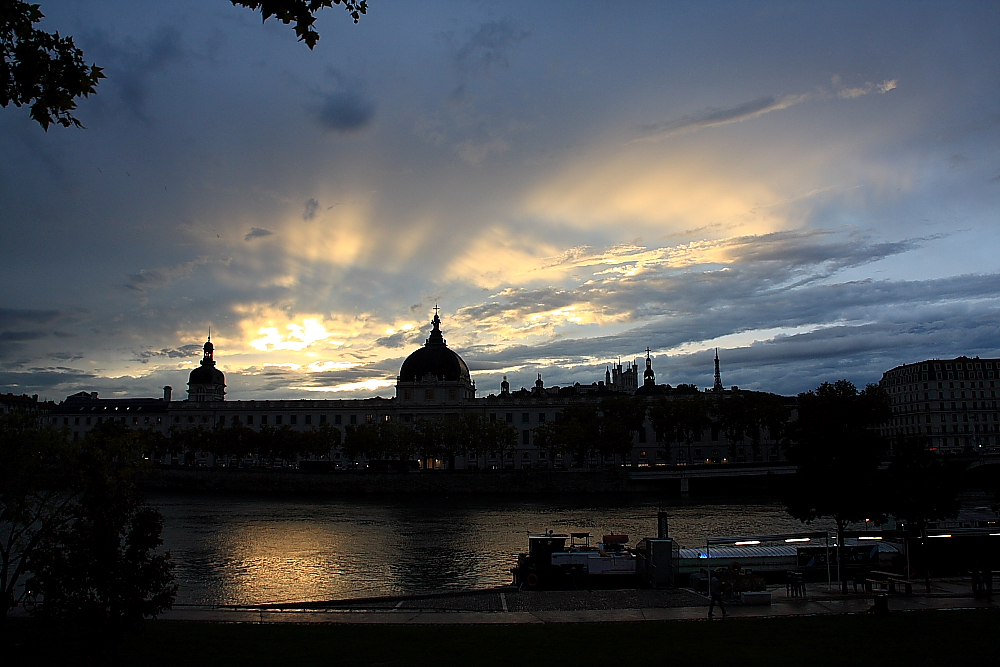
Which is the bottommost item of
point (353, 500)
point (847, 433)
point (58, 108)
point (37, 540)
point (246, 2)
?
point (353, 500)

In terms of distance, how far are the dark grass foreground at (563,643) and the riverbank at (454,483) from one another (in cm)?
8791

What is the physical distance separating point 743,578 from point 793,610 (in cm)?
287

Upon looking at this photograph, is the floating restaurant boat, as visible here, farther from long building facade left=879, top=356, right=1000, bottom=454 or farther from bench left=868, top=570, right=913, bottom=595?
long building facade left=879, top=356, right=1000, bottom=454

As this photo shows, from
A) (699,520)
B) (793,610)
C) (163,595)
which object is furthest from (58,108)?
(699,520)

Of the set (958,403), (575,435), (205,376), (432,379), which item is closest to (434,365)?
(432,379)

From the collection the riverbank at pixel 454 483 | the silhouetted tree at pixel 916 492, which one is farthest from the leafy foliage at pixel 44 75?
the riverbank at pixel 454 483

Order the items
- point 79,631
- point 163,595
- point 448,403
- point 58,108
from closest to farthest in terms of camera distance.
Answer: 1. point 58,108
2. point 163,595
3. point 79,631
4. point 448,403

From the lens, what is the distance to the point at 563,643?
1995 cm

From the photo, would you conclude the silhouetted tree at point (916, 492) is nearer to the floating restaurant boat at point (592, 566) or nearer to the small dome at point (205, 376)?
the floating restaurant boat at point (592, 566)

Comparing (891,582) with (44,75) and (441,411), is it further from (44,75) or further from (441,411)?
(441,411)

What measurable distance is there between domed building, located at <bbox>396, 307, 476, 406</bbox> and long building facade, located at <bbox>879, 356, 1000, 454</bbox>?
315 ft

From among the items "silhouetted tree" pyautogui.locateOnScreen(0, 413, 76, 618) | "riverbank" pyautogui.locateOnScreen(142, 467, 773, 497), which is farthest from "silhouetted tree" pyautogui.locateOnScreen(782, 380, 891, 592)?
"riverbank" pyautogui.locateOnScreen(142, 467, 773, 497)

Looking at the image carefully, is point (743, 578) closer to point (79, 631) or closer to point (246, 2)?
point (79, 631)

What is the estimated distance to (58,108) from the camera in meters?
11.9
